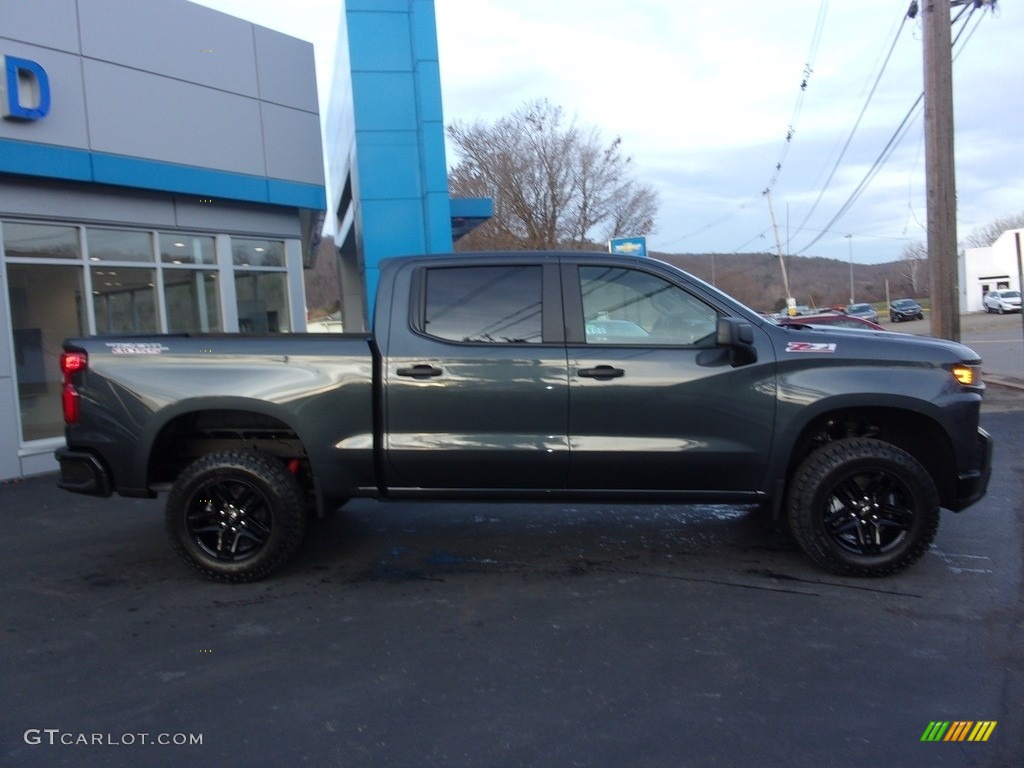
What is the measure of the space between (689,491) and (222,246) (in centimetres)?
898

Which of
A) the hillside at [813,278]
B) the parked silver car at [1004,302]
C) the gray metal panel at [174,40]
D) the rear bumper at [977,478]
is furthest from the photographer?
the hillside at [813,278]

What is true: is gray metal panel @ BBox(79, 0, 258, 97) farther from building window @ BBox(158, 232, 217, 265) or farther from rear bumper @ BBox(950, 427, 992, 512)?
rear bumper @ BBox(950, 427, 992, 512)

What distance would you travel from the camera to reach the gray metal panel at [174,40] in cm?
1027

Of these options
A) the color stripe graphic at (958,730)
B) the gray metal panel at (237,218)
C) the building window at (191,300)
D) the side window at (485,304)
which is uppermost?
the gray metal panel at (237,218)

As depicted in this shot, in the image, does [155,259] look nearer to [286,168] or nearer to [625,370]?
[286,168]

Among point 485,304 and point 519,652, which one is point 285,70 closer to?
point 485,304

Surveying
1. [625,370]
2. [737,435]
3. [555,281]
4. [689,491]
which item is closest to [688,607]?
[689,491]

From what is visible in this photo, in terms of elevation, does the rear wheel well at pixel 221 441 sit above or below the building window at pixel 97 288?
below

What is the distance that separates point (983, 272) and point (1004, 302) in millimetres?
23175

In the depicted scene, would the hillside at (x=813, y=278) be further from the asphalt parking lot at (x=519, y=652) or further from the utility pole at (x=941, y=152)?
the asphalt parking lot at (x=519, y=652)

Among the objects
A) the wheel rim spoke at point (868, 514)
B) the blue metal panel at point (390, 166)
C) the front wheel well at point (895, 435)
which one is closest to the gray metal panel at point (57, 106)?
the blue metal panel at point (390, 166)

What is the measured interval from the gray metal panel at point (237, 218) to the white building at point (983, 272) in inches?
2893

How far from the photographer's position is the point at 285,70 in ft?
41.7

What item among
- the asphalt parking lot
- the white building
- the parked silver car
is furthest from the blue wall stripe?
the white building
